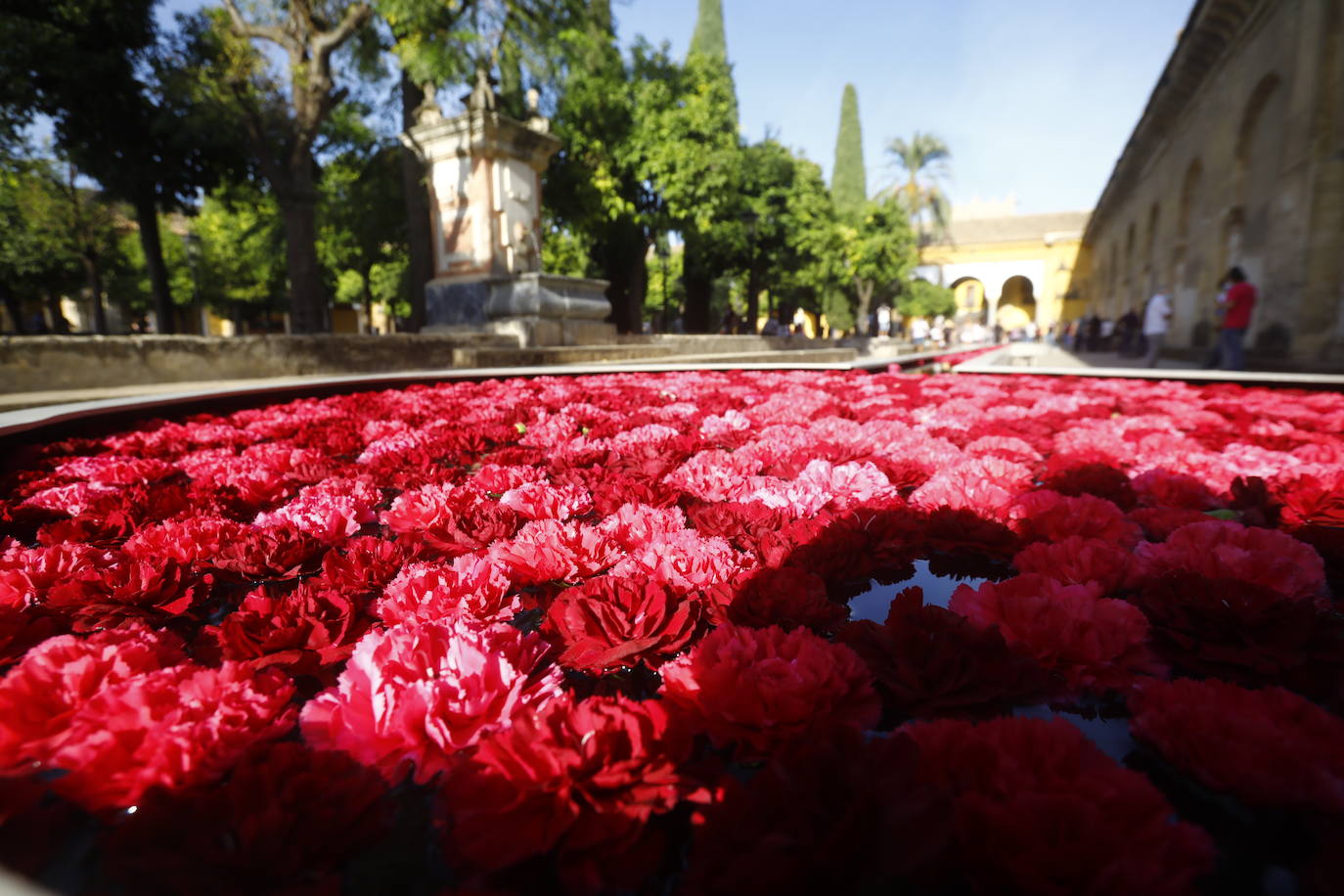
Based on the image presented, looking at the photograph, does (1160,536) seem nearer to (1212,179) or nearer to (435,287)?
(435,287)

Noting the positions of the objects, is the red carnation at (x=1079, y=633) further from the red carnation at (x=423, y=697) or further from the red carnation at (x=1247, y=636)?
the red carnation at (x=423, y=697)

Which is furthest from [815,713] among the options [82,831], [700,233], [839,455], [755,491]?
[700,233]

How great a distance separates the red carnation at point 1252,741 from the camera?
69 cm

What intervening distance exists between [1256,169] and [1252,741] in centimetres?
1610

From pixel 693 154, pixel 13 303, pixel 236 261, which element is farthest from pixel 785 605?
pixel 13 303

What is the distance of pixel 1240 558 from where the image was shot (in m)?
1.21

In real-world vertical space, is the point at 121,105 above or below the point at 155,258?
above

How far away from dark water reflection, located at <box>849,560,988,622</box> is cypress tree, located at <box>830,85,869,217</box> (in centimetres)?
4789

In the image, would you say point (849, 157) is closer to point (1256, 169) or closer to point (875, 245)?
point (875, 245)

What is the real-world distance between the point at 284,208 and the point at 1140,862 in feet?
50.7

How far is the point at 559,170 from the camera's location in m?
18.7

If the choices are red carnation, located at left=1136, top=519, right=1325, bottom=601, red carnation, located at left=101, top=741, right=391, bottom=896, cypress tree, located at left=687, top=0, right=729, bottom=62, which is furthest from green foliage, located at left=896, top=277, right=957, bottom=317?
red carnation, located at left=101, top=741, right=391, bottom=896

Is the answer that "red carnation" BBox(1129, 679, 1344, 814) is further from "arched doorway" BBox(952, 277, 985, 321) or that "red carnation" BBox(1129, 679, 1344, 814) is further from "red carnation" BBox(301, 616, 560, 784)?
"arched doorway" BBox(952, 277, 985, 321)

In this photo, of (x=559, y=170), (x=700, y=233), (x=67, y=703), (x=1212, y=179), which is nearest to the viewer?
(x=67, y=703)
